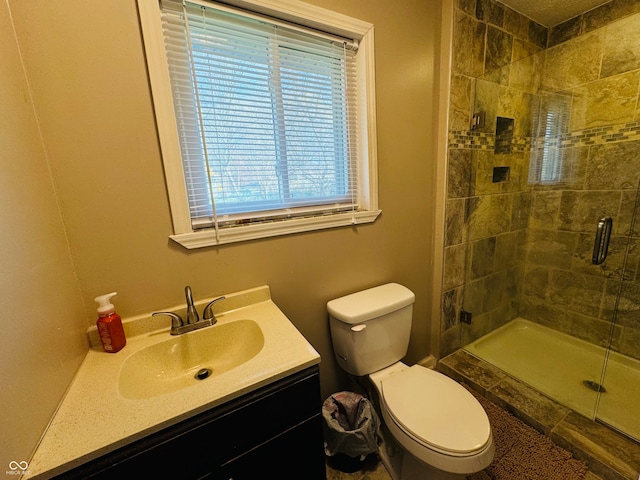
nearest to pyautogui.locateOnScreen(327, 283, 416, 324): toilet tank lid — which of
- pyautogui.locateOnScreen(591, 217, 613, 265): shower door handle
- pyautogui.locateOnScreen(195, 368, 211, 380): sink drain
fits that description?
pyautogui.locateOnScreen(195, 368, 211, 380): sink drain

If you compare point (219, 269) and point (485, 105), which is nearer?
point (219, 269)

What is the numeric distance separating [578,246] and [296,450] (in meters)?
2.29

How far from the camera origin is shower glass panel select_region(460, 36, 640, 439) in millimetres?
1632

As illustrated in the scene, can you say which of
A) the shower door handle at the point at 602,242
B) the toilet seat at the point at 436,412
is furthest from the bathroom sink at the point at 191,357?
the shower door handle at the point at 602,242

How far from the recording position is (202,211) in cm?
107

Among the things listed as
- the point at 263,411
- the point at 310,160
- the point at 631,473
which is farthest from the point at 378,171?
the point at 631,473

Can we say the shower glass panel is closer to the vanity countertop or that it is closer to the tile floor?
the tile floor

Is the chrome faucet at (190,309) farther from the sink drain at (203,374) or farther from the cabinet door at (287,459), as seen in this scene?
the cabinet door at (287,459)

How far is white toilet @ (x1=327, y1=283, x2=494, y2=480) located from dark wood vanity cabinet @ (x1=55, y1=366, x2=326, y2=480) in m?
0.39

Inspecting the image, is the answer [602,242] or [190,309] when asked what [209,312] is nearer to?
[190,309]

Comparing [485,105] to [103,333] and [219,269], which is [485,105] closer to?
[219,269]

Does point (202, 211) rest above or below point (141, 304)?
above

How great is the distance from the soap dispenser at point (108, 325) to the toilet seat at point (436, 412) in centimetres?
108

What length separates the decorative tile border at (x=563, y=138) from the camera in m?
1.56
